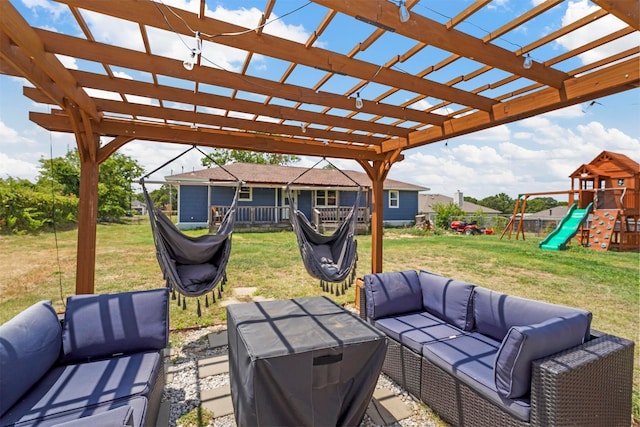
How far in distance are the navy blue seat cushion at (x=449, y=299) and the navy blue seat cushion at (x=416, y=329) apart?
71 millimetres

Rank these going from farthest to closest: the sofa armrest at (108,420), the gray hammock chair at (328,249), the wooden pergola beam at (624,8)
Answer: the gray hammock chair at (328,249)
the wooden pergola beam at (624,8)
the sofa armrest at (108,420)

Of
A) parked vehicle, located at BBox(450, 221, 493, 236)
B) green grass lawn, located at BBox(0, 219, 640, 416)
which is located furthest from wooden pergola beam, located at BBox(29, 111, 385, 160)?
parked vehicle, located at BBox(450, 221, 493, 236)

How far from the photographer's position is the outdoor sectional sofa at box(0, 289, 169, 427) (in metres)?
1.51

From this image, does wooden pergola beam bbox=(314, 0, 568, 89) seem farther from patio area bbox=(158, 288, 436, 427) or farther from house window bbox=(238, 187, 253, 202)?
house window bbox=(238, 187, 253, 202)

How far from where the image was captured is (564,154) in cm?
1287

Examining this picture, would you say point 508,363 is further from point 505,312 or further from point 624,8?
point 624,8

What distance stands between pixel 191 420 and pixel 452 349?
1.90 metres

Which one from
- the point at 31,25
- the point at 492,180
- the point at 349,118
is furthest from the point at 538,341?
the point at 492,180

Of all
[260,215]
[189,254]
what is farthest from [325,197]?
[189,254]

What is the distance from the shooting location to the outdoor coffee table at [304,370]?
1626 mm

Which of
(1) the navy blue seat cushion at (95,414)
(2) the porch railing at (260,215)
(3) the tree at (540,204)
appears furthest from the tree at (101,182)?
(3) the tree at (540,204)

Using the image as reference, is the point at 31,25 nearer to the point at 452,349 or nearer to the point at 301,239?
the point at 301,239

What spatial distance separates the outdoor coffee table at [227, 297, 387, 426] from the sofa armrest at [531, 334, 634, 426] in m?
0.84

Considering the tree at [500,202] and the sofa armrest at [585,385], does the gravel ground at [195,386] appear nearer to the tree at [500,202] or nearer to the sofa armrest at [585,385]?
the sofa armrest at [585,385]
